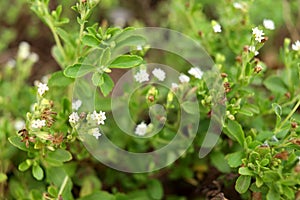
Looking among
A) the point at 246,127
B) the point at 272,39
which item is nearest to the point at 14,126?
the point at 246,127

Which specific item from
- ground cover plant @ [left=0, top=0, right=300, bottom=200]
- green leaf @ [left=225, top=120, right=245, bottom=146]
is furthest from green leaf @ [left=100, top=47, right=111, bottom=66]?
green leaf @ [left=225, top=120, right=245, bottom=146]

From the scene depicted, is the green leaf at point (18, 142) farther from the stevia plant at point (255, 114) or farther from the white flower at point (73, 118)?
the stevia plant at point (255, 114)

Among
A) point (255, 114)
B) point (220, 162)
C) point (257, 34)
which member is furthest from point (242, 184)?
point (257, 34)

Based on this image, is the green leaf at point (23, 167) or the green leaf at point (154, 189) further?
the green leaf at point (154, 189)

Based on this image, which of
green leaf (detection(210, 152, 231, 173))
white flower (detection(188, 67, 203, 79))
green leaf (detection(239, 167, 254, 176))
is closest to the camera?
green leaf (detection(239, 167, 254, 176))

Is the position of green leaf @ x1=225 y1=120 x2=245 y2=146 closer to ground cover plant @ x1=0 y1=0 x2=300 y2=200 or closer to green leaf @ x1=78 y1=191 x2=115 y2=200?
ground cover plant @ x1=0 y1=0 x2=300 y2=200

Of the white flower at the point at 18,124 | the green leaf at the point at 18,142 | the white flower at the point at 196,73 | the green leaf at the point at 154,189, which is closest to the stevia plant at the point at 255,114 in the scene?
the white flower at the point at 196,73

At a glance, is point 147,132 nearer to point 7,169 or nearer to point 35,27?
point 7,169
